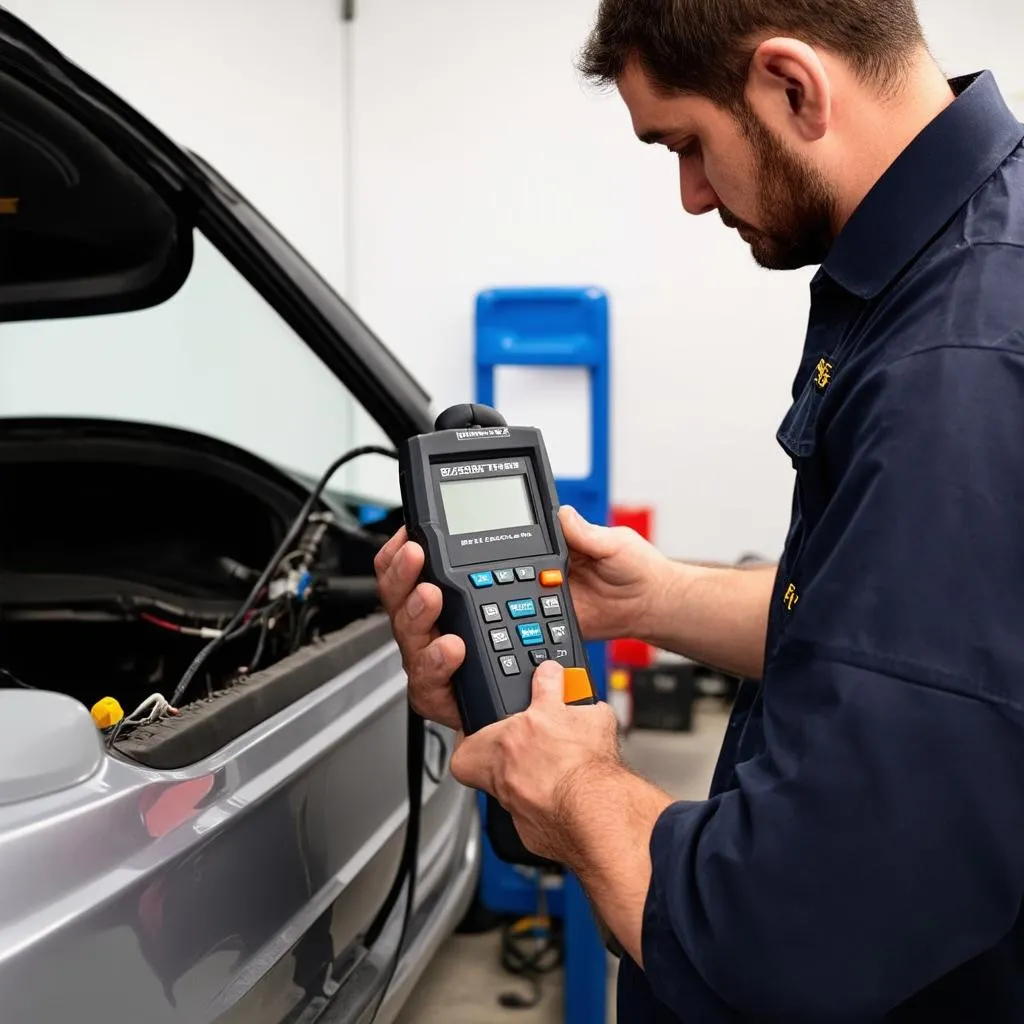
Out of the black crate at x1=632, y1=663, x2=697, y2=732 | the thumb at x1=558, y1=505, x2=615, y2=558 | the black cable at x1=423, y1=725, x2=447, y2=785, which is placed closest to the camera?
the thumb at x1=558, y1=505, x2=615, y2=558

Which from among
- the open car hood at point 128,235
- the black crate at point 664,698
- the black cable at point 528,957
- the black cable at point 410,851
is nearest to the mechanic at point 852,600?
the black cable at point 410,851

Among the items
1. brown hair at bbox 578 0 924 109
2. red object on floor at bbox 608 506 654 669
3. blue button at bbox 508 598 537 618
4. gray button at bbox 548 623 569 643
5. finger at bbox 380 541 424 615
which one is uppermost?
brown hair at bbox 578 0 924 109

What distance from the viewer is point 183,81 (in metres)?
2.37

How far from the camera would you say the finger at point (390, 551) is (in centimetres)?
90

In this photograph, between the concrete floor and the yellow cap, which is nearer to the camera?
the yellow cap

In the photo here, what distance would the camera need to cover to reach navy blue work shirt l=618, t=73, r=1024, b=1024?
0.56m

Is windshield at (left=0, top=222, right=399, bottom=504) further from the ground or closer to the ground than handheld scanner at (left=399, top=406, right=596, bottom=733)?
further from the ground

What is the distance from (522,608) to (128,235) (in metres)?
0.77

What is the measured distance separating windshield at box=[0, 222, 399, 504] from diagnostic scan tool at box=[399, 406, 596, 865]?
1010mm

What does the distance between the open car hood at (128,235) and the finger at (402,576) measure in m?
0.45

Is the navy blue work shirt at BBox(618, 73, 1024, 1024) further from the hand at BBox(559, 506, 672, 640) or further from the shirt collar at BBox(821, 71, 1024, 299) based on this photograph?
the hand at BBox(559, 506, 672, 640)

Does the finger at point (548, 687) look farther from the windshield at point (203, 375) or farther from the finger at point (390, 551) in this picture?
the windshield at point (203, 375)

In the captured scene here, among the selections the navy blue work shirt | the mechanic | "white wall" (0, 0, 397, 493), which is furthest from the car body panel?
"white wall" (0, 0, 397, 493)

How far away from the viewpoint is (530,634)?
85 centimetres
